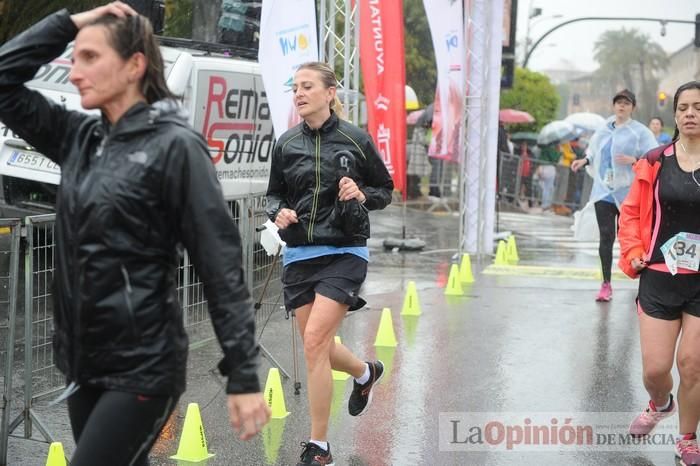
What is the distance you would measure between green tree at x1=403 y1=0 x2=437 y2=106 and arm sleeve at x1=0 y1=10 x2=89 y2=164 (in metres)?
34.7

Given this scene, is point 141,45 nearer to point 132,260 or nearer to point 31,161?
point 132,260

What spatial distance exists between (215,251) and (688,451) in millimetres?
3564

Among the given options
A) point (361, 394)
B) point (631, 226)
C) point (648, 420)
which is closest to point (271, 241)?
point (361, 394)

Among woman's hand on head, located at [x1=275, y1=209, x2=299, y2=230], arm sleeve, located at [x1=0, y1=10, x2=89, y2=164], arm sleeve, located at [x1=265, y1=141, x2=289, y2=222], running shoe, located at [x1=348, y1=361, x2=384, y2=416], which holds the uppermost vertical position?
arm sleeve, located at [x1=0, y1=10, x2=89, y2=164]

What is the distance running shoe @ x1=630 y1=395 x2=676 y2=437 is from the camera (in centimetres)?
618

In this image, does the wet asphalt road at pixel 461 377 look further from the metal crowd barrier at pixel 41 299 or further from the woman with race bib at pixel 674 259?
the woman with race bib at pixel 674 259

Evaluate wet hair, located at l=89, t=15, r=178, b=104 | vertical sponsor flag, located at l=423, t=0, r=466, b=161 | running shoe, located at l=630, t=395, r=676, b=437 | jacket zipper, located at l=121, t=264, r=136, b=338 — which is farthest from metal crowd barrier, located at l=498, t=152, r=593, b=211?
jacket zipper, located at l=121, t=264, r=136, b=338

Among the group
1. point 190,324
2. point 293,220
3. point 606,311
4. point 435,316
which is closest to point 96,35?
point 293,220

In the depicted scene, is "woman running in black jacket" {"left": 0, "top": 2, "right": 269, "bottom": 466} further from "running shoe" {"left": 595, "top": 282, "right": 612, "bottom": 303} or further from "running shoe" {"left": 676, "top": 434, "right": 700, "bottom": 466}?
"running shoe" {"left": 595, "top": 282, "right": 612, "bottom": 303}

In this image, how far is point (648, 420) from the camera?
622 centimetres

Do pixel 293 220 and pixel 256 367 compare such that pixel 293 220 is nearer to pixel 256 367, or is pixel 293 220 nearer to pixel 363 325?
pixel 256 367

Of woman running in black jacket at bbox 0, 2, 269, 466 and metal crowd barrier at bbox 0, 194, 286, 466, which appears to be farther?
metal crowd barrier at bbox 0, 194, 286, 466

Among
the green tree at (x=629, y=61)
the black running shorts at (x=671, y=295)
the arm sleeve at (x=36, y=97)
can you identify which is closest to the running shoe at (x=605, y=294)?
the black running shorts at (x=671, y=295)

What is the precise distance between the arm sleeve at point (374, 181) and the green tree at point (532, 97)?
36.8 meters
